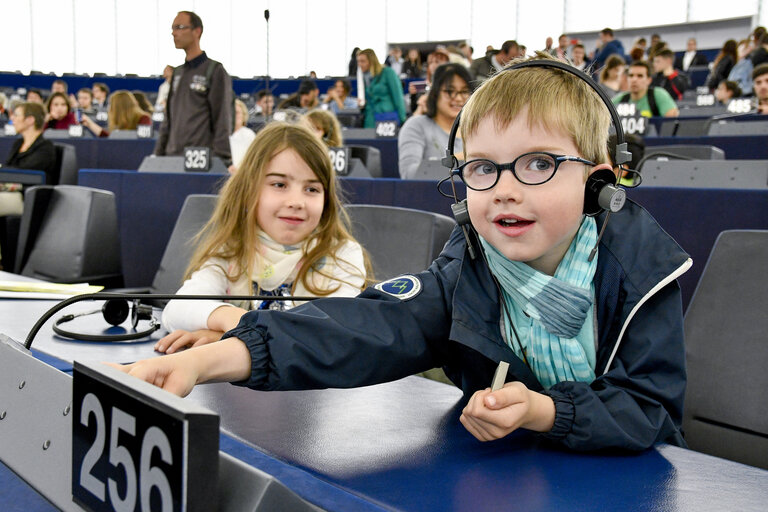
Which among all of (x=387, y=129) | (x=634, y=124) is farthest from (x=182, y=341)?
(x=387, y=129)

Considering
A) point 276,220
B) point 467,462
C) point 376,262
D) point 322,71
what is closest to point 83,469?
point 467,462

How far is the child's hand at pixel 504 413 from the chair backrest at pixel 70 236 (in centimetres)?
211

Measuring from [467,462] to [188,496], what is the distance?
276 mm

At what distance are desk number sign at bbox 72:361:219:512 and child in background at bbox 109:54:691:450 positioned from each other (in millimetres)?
203

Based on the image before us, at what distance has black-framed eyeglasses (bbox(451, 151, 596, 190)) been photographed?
831mm

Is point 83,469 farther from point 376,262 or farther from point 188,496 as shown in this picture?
point 376,262

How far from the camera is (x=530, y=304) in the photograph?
864 mm

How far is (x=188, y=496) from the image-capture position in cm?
45

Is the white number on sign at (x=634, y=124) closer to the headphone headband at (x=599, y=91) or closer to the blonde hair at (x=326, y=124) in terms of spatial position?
the blonde hair at (x=326, y=124)

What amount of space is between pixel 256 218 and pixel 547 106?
96 cm

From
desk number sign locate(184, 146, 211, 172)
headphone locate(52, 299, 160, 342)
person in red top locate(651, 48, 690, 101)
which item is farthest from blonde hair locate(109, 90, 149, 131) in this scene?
headphone locate(52, 299, 160, 342)

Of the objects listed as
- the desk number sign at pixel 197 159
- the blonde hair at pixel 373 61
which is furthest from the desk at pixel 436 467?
the blonde hair at pixel 373 61

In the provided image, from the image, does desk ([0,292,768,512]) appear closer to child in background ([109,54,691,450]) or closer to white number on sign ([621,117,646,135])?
child in background ([109,54,691,450])

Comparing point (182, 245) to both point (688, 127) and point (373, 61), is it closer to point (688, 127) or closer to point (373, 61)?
point (688, 127)
